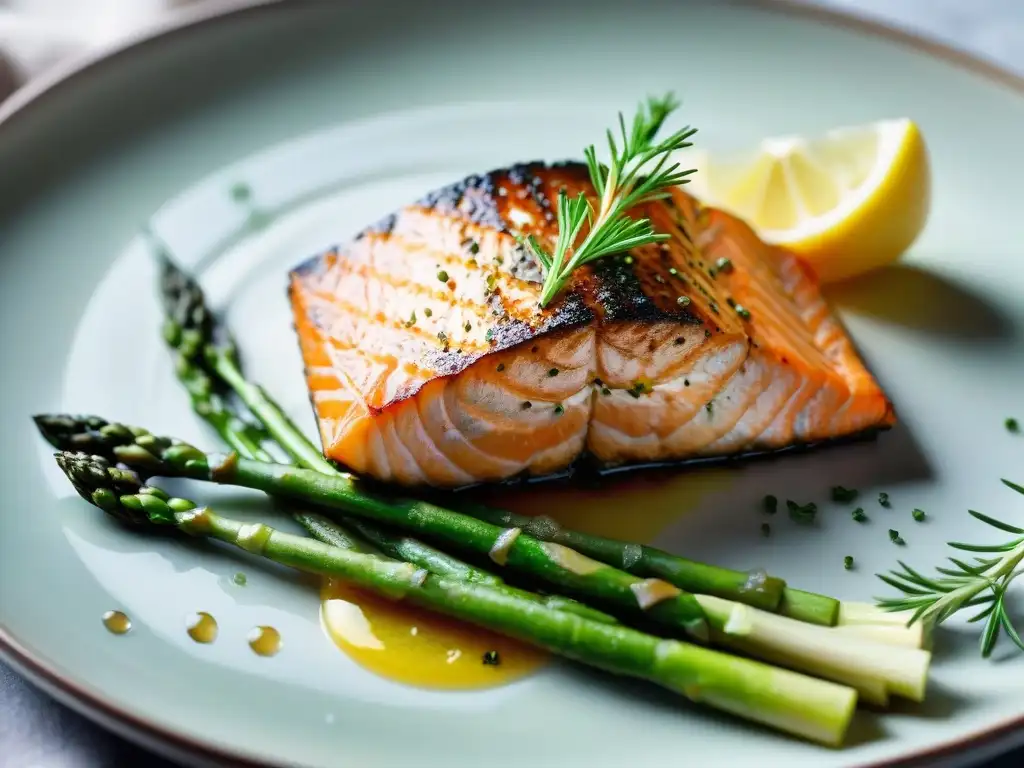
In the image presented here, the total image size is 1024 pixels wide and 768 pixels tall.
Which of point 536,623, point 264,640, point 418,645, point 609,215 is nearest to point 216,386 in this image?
point 264,640

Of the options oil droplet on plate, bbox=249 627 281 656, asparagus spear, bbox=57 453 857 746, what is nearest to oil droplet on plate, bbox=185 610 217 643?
oil droplet on plate, bbox=249 627 281 656

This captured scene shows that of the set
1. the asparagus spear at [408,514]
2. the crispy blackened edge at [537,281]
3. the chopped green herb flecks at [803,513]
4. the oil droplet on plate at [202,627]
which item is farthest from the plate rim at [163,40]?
the crispy blackened edge at [537,281]

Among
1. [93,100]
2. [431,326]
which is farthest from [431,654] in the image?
[93,100]

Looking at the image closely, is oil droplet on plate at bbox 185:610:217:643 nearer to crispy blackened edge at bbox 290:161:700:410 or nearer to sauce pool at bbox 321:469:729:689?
sauce pool at bbox 321:469:729:689

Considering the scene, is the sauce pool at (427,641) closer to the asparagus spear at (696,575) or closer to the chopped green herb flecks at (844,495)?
the asparagus spear at (696,575)

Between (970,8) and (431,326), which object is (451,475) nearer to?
(431,326)
